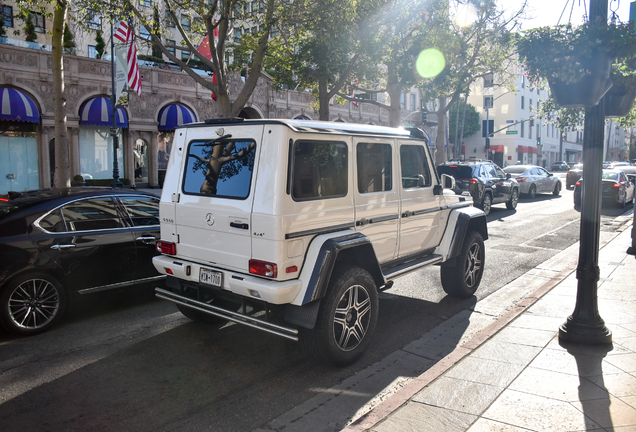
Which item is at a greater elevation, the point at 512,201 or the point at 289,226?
the point at 289,226

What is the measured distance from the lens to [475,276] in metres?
7.03

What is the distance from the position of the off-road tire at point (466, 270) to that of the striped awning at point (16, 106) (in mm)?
20518

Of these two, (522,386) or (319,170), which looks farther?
(319,170)

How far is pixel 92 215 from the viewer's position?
19.7 feet

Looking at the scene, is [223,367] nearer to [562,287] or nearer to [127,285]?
[127,285]

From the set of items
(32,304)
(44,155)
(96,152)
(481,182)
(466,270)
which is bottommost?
(32,304)

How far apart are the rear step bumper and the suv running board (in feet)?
4.84

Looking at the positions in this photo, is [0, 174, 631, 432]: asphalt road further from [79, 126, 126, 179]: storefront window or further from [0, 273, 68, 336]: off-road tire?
[79, 126, 126, 179]: storefront window

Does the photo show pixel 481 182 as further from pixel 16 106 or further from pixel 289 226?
pixel 16 106

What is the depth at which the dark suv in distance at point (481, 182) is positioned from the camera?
1569cm

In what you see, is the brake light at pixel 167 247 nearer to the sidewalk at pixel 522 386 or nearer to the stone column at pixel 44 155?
the sidewalk at pixel 522 386

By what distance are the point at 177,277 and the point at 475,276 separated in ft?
13.6

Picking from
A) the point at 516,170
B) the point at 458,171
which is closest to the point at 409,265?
the point at 458,171

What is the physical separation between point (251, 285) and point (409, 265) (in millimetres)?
2189
